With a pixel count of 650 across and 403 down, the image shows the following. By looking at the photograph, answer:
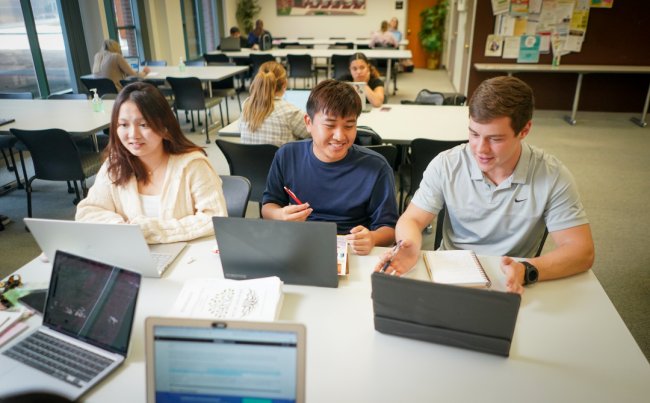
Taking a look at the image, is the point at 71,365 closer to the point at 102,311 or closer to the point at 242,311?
the point at 102,311

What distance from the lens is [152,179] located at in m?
1.70

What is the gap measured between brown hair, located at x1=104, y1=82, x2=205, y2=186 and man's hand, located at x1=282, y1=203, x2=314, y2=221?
1.70 feet

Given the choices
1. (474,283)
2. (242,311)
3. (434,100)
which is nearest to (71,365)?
(242,311)

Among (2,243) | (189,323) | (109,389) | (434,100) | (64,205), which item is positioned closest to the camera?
(189,323)

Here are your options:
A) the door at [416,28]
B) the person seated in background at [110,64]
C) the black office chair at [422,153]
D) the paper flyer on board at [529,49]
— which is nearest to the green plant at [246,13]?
the door at [416,28]

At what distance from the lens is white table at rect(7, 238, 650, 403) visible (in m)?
0.91

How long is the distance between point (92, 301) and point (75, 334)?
0.36 ft

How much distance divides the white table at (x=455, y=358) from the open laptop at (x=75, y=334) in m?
0.06

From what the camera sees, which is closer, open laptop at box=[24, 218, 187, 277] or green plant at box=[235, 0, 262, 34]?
open laptop at box=[24, 218, 187, 277]

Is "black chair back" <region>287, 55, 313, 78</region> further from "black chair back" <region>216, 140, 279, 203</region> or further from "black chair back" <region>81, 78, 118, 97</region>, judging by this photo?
"black chair back" <region>216, 140, 279, 203</region>

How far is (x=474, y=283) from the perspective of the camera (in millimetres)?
1226

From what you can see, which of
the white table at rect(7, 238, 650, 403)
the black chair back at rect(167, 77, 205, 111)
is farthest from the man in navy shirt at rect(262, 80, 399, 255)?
the black chair back at rect(167, 77, 205, 111)

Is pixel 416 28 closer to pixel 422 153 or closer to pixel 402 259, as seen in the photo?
pixel 422 153

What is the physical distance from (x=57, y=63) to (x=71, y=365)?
625 centimetres
